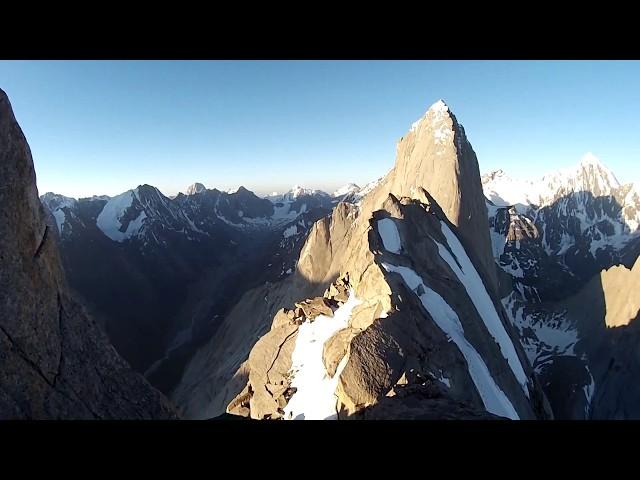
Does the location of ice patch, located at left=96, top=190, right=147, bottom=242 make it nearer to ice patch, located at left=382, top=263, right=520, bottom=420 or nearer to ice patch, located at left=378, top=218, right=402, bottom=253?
ice patch, located at left=378, top=218, right=402, bottom=253

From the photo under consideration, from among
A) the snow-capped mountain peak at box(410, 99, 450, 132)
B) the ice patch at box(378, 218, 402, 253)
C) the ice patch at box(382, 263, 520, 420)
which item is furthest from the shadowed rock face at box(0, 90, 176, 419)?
the snow-capped mountain peak at box(410, 99, 450, 132)

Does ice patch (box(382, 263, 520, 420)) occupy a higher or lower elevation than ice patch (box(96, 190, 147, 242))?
lower

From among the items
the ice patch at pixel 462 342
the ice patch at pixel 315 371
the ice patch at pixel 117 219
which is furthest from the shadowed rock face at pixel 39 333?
the ice patch at pixel 117 219

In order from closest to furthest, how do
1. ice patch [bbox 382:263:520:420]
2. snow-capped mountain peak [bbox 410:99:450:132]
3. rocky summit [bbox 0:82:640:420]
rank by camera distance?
rocky summit [bbox 0:82:640:420] < ice patch [bbox 382:263:520:420] < snow-capped mountain peak [bbox 410:99:450:132]

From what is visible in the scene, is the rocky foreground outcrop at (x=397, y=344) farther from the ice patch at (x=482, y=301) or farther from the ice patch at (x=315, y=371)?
the ice patch at (x=482, y=301)
